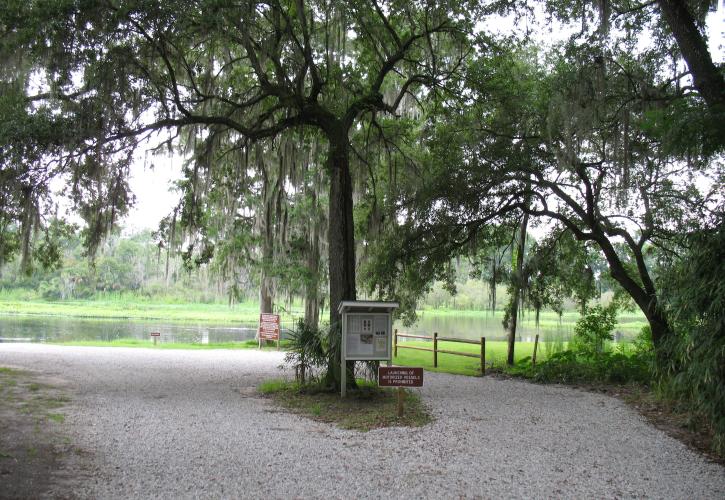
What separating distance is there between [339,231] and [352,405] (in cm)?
296

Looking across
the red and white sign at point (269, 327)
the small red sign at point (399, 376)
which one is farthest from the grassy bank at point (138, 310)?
the small red sign at point (399, 376)

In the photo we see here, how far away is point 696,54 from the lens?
6805 mm

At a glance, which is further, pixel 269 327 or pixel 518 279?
pixel 269 327

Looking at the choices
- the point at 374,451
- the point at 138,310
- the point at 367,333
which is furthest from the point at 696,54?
the point at 138,310

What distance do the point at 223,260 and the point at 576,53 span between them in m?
13.1

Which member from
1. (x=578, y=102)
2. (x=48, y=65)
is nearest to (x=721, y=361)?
(x=578, y=102)

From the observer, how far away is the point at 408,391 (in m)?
9.41

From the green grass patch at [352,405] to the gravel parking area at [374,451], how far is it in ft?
1.07

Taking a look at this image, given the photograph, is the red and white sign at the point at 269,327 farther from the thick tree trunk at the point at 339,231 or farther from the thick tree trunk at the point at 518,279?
the thick tree trunk at the point at 339,231

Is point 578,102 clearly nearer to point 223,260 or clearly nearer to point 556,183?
point 556,183

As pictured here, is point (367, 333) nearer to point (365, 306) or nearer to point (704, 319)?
point (365, 306)

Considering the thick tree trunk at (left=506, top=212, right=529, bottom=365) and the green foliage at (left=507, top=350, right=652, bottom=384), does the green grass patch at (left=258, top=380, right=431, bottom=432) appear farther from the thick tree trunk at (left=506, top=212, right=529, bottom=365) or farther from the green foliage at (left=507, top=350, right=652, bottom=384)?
the thick tree trunk at (left=506, top=212, right=529, bottom=365)

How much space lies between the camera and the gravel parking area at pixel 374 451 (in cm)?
471

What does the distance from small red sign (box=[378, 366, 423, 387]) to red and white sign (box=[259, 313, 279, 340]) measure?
11.9 metres
